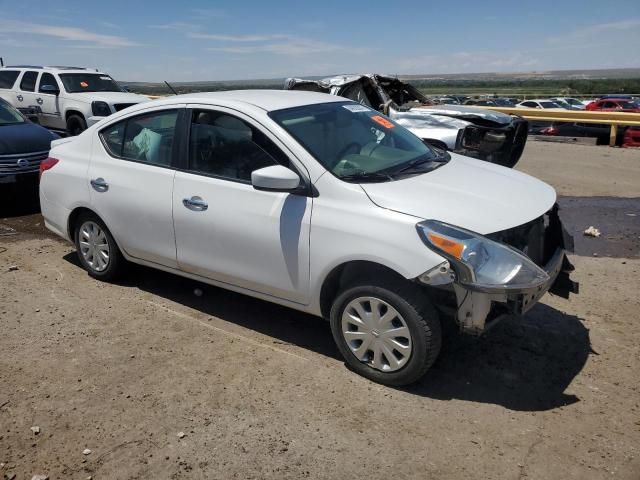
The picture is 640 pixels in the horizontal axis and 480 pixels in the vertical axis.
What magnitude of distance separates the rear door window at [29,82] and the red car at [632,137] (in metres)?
13.8

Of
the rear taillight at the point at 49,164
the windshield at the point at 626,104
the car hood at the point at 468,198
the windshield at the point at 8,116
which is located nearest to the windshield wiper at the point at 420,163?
the car hood at the point at 468,198

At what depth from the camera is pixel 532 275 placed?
3.22 meters

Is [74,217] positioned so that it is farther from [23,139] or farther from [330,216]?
[23,139]

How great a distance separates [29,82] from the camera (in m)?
13.3

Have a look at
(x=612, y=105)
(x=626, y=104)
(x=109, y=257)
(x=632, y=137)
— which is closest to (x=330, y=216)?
A: (x=109, y=257)

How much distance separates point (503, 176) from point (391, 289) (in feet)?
4.73

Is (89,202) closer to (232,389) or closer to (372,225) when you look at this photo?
(232,389)

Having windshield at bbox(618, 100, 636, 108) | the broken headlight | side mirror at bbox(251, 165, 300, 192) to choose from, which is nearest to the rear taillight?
side mirror at bbox(251, 165, 300, 192)

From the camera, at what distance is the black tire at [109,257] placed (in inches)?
198

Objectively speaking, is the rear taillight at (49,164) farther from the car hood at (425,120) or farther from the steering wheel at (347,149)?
the car hood at (425,120)

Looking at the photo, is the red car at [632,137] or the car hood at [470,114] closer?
the car hood at [470,114]

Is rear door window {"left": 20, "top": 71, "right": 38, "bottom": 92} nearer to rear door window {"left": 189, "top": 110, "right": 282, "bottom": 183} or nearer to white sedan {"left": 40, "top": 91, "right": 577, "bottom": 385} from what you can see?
white sedan {"left": 40, "top": 91, "right": 577, "bottom": 385}

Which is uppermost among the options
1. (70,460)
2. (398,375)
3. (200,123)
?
(200,123)

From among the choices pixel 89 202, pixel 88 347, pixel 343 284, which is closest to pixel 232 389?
pixel 343 284
